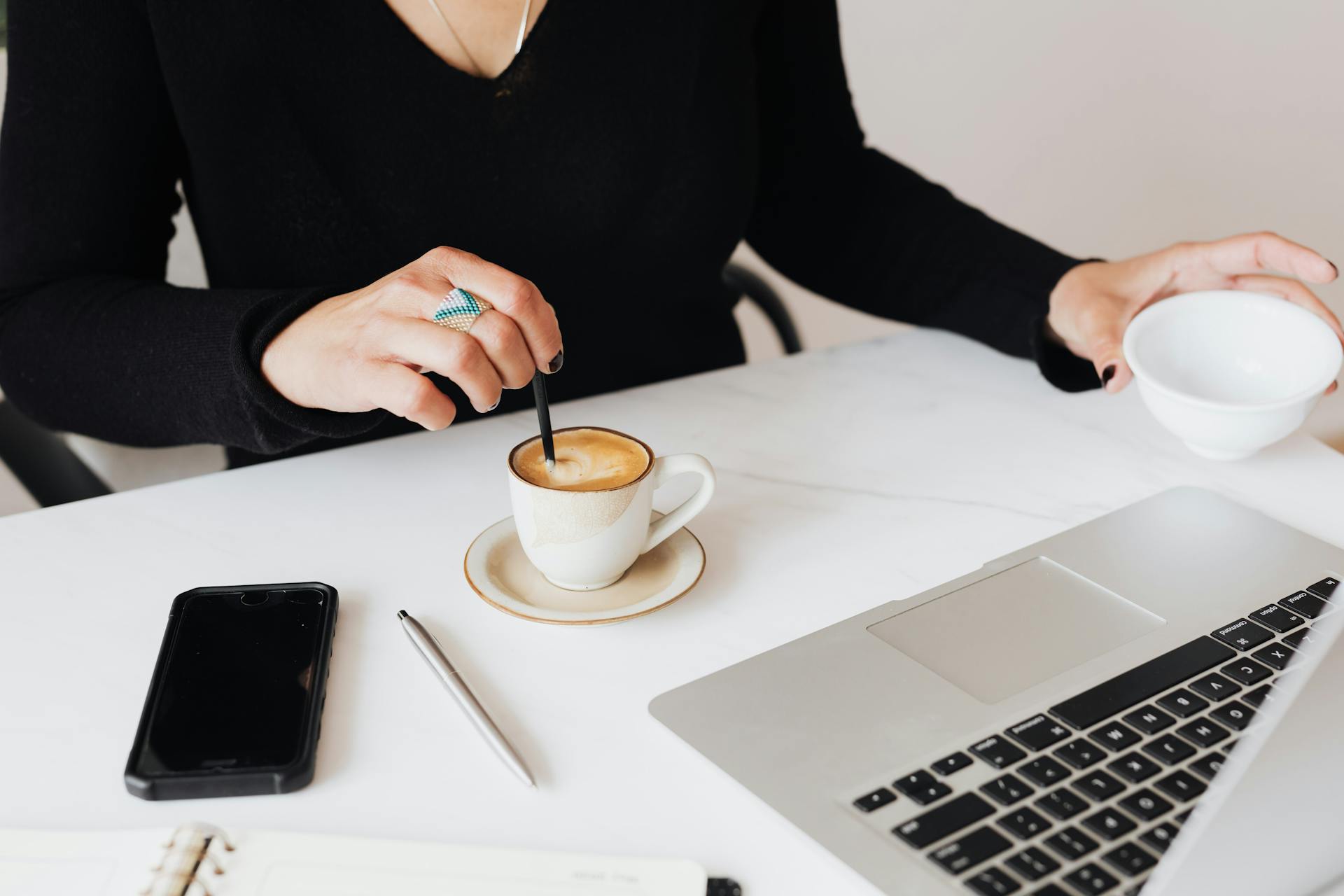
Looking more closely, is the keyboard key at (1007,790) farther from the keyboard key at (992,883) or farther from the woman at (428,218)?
the woman at (428,218)

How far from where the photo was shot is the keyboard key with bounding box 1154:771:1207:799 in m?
0.49

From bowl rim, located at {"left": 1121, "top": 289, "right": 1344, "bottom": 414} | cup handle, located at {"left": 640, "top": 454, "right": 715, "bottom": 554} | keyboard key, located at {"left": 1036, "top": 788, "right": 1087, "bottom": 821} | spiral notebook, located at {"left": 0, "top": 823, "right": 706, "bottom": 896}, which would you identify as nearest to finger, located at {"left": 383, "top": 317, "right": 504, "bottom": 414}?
cup handle, located at {"left": 640, "top": 454, "right": 715, "bottom": 554}

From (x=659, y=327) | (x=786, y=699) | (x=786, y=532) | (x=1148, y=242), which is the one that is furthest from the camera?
(x=1148, y=242)

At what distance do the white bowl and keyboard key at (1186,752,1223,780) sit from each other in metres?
0.32

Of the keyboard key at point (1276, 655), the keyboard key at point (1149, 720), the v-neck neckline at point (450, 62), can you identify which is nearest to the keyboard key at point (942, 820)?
the keyboard key at point (1149, 720)

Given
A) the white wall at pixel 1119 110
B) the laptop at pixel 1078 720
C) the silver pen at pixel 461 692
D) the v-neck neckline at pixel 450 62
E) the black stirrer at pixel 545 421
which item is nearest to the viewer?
the laptop at pixel 1078 720

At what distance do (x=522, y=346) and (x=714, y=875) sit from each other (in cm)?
30

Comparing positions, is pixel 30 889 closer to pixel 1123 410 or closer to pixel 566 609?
pixel 566 609

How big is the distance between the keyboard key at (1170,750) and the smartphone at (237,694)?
15.0 inches

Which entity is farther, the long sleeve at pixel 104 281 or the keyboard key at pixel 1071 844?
the long sleeve at pixel 104 281

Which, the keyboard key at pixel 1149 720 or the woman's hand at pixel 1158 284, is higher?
the woman's hand at pixel 1158 284

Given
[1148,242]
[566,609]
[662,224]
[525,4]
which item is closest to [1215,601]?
[566,609]

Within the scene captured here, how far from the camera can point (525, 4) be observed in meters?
0.95

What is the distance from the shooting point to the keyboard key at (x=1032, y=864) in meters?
0.45
